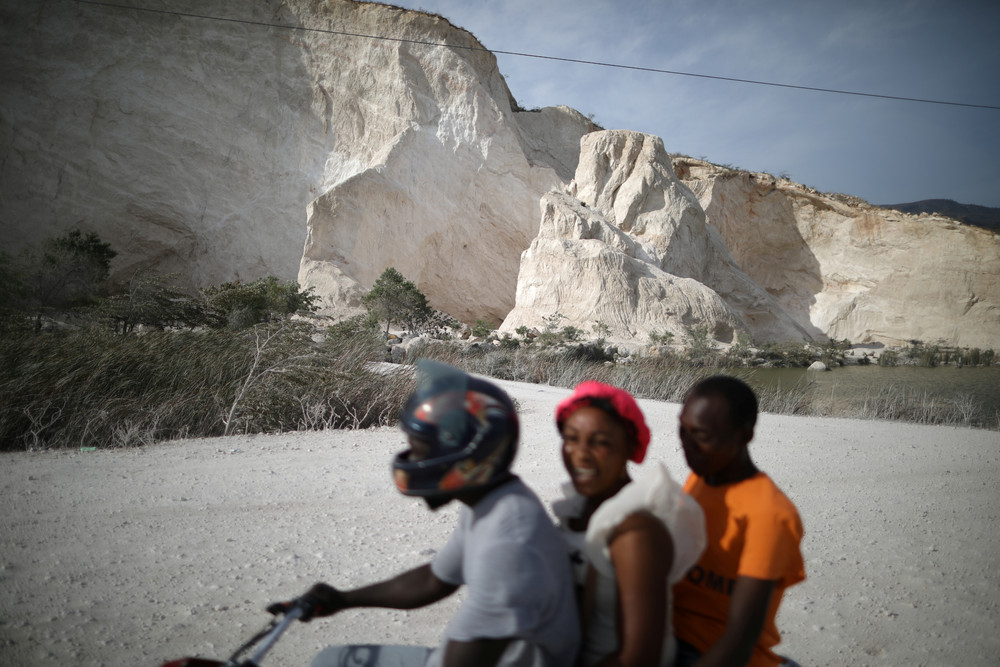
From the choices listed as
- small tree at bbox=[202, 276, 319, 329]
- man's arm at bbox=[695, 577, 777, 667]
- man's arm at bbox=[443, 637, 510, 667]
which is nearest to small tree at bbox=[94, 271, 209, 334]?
small tree at bbox=[202, 276, 319, 329]

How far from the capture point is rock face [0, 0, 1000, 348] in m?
25.3

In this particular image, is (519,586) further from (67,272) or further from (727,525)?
(67,272)

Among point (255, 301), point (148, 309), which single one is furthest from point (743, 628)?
point (255, 301)

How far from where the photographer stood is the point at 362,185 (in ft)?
88.5

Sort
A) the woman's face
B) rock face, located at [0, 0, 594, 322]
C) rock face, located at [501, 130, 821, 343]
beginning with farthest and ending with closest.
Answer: rock face, located at [0, 0, 594, 322] → rock face, located at [501, 130, 821, 343] → the woman's face

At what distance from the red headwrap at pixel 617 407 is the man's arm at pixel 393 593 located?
50 centimetres

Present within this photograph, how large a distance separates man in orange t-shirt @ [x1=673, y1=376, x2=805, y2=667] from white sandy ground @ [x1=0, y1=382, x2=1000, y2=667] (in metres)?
1.25

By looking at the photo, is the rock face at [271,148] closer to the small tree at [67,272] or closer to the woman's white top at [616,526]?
the small tree at [67,272]

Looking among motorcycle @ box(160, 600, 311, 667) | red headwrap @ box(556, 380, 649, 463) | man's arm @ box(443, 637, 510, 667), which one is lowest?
motorcycle @ box(160, 600, 311, 667)

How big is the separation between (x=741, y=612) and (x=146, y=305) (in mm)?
16244

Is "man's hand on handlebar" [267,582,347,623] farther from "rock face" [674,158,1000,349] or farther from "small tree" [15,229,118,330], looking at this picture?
"rock face" [674,158,1000,349]

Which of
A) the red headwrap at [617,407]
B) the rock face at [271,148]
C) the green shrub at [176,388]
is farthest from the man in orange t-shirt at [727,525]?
the rock face at [271,148]

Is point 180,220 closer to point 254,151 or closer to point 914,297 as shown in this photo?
point 254,151

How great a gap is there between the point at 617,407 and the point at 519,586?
0.46m
